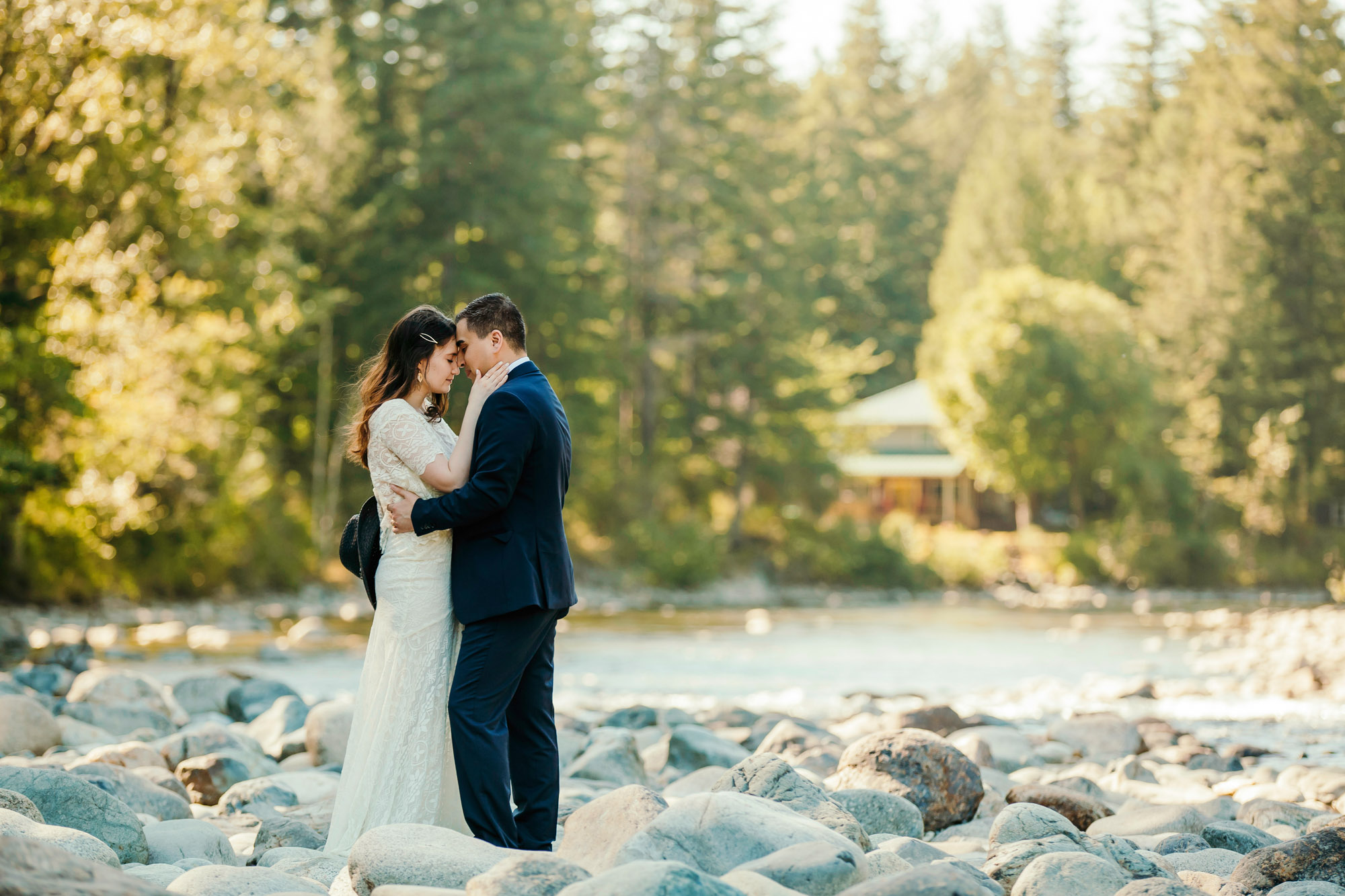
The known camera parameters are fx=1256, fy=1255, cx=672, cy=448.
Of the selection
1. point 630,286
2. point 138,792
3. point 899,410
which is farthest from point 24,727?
point 899,410

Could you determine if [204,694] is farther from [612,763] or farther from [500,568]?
[500,568]

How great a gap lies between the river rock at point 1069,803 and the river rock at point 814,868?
244 centimetres

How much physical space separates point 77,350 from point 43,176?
2.30 m

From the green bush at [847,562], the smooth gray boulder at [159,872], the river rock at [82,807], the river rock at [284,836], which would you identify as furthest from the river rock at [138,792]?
the green bush at [847,562]

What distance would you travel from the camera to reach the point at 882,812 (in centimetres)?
568

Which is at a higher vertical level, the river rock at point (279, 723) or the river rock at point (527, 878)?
the river rock at point (527, 878)

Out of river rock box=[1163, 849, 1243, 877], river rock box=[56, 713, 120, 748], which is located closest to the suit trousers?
river rock box=[1163, 849, 1243, 877]

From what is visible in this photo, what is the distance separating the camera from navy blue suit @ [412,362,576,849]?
449cm

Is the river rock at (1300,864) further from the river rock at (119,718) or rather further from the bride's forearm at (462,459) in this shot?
the river rock at (119,718)

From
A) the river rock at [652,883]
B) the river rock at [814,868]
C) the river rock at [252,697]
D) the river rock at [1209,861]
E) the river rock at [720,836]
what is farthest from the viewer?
the river rock at [252,697]

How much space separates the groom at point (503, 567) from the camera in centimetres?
450

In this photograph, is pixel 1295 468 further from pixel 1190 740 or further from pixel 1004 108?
pixel 1190 740

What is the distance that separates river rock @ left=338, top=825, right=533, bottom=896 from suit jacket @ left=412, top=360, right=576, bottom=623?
0.79 metres

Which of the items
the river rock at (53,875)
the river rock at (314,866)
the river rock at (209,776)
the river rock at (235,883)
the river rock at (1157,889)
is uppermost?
the river rock at (53,875)
